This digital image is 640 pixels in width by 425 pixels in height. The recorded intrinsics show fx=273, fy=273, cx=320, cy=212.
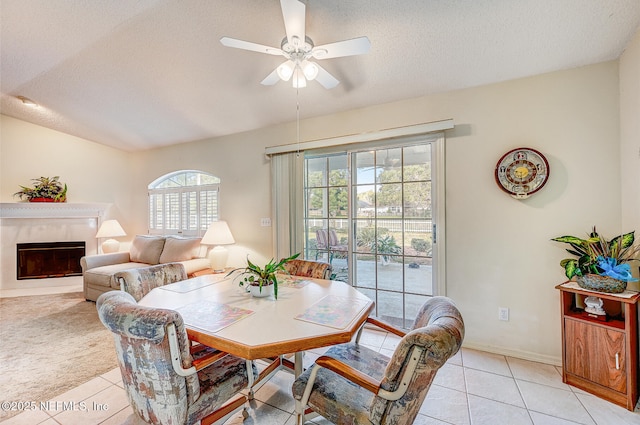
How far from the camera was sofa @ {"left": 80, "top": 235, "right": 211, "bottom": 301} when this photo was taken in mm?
3887

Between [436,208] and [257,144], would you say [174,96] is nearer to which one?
[257,144]

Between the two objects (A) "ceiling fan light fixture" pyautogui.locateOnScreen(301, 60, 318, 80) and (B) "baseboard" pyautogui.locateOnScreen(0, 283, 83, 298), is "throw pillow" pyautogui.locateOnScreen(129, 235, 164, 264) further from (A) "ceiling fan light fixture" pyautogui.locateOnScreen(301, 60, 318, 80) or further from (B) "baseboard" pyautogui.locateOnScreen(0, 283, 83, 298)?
(A) "ceiling fan light fixture" pyautogui.locateOnScreen(301, 60, 318, 80)

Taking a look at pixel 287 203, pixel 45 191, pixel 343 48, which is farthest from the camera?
pixel 45 191

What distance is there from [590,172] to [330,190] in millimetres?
2389

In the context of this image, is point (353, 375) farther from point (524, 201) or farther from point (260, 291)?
point (524, 201)

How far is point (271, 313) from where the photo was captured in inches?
61.1

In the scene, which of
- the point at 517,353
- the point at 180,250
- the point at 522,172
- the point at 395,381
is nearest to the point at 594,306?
the point at 517,353

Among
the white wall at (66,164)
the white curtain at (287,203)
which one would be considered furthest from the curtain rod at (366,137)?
the white wall at (66,164)

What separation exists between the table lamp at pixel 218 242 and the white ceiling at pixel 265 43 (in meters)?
1.54

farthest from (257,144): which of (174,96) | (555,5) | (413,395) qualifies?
(413,395)

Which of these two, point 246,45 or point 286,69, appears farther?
point 286,69

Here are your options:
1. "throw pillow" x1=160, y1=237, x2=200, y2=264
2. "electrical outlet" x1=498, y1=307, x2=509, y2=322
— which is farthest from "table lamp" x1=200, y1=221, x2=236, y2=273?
"electrical outlet" x1=498, y1=307, x2=509, y2=322

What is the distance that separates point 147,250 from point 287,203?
8.64ft

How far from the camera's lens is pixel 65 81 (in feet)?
10.8
